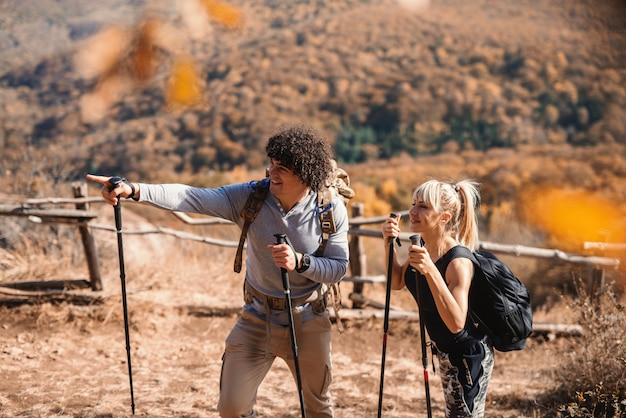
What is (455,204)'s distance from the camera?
9.52ft

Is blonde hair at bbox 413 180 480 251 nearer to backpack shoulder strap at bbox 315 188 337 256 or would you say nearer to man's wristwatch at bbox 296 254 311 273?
backpack shoulder strap at bbox 315 188 337 256

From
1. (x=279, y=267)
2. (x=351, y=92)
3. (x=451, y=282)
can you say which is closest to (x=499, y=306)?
(x=451, y=282)

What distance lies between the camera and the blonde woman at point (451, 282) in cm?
265

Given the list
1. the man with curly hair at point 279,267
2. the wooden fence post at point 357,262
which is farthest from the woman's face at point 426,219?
the wooden fence post at point 357,262

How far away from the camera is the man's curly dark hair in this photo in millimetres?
2906

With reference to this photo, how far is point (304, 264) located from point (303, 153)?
1.81 feet

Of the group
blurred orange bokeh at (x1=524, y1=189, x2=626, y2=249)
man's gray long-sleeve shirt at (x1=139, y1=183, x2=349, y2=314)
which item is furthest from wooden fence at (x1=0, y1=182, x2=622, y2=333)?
blurred orange bokeh at (x1=524, y1=189, x2=626, y2=249)

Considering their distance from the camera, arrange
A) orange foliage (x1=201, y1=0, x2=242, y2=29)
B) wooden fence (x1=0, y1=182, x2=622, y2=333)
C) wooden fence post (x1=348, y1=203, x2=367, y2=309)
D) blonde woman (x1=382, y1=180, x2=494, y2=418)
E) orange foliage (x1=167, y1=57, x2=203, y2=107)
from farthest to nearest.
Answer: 1. orange foliage (x1=201, y1=0, x2=242, y2=29)
2. orange foliage (x1=167, y1=57, x2=203, y2=107)
3. wooden fence post (x1=348, y1=203, x2=367, y2=309)
4. wooden fence (x1=0, y1=182, x2=622, y2=333)
5. blonde woman (x1=382, y1=180, x2=494, y2=418)

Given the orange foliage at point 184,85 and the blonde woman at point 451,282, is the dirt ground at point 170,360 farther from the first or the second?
the orange foliage at point 184,85

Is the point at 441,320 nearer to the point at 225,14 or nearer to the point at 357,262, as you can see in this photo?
the point at 357,262

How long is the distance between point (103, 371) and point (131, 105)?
29201 millimetres

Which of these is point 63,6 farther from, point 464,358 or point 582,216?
point 464,358

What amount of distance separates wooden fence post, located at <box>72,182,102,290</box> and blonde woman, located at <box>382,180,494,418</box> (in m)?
4.20

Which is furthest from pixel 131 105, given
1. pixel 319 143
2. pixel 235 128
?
pixel 319 143
